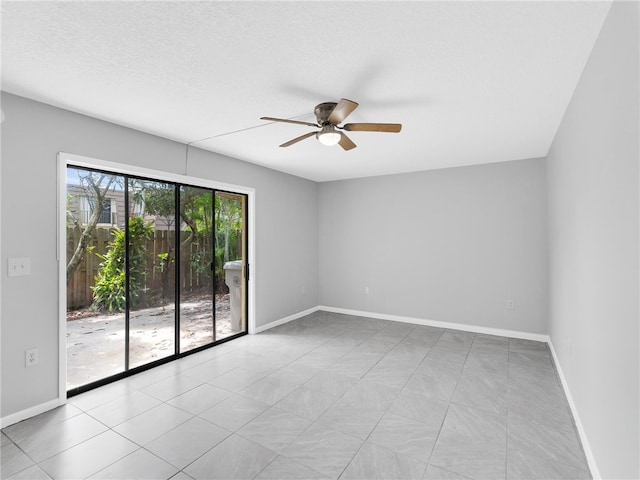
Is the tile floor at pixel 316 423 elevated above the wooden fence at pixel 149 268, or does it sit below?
below

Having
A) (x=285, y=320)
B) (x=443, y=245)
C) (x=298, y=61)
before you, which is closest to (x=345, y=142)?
(x=298, y=61)

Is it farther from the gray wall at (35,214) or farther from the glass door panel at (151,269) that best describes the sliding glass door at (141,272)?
the gray wall at (35,214)

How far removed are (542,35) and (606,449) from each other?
7.16 feet

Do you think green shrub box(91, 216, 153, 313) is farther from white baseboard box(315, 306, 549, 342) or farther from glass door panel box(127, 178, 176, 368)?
white baseboard box(315, 306, 549, 342)

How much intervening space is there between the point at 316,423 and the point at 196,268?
7.80ft

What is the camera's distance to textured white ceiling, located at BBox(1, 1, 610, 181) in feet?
5.10

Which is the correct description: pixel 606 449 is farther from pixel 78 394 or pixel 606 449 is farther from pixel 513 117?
pixel 78 394

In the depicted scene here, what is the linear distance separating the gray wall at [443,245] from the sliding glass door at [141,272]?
2.16 metres

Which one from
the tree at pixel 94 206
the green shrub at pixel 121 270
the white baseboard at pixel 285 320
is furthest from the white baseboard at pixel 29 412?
the white baseboard at pixel 285 320

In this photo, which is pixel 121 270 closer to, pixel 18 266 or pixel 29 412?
pixel 18 266

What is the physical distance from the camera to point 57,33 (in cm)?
170

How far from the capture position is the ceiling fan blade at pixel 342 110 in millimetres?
2088

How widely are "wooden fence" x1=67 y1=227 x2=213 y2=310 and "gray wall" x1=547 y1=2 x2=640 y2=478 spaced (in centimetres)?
374

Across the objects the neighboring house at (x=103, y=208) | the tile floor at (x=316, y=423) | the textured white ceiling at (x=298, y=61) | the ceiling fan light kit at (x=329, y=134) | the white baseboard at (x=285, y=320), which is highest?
the textured white ceiling at (x=298, y=61)
